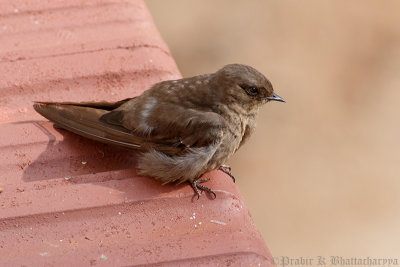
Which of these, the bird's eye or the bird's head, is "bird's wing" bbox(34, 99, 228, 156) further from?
the bird's eye

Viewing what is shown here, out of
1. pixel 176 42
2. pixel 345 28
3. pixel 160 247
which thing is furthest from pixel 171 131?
pixel 345 28

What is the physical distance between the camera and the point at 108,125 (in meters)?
3.26

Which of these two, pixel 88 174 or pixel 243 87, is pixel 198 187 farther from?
pixel 243 87

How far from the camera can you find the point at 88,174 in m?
2.78

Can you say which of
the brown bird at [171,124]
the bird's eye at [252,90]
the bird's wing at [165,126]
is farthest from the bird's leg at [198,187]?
the bird's eye at [252,90]

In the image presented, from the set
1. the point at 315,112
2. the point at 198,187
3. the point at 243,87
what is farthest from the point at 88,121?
the point at 315,112

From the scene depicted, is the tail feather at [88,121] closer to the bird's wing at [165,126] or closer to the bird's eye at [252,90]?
the bird's wing at [165,126]

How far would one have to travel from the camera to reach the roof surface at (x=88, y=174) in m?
2.39

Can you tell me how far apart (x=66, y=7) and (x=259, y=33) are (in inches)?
227

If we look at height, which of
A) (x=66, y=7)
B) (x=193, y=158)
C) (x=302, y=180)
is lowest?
(x=302, y=180)

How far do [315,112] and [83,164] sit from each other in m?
5.52

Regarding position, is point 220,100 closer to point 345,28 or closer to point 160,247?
point 160,247

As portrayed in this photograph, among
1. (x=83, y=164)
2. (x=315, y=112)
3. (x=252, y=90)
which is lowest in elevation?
(x=315, y=112)

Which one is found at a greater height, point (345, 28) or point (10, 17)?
point (10, 17)
